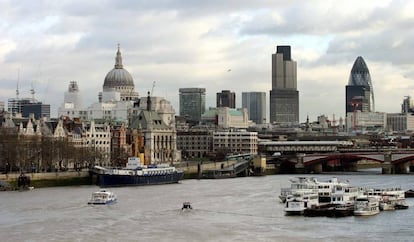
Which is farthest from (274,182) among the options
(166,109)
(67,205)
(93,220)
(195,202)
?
(166,109)

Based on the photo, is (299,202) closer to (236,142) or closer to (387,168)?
(387,168)

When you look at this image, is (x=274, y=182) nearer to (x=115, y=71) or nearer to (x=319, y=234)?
(x=319, y=234)

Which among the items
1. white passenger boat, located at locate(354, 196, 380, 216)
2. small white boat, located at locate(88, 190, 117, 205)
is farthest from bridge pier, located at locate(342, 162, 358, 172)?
white passenger boat, located at locate(354, 196, 380, 216)

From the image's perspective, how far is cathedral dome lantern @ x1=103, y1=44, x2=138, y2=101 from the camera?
197 m

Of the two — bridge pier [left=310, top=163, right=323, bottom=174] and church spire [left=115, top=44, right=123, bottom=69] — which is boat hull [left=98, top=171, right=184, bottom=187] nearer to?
bridge pier [left=310, top=163, right=323, bottom=174]

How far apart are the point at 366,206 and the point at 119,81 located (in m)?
134

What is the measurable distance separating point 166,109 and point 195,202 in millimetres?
107244

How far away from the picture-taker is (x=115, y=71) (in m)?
199

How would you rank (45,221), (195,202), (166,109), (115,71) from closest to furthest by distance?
1. (45,221)
2. (195,202)
3. (166,109)
4. (115,71)

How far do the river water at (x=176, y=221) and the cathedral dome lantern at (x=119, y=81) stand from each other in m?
112

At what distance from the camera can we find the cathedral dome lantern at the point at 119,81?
197250mm

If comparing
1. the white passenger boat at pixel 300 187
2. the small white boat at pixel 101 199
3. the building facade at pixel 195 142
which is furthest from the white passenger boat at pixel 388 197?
the building facade at pixel 195 142

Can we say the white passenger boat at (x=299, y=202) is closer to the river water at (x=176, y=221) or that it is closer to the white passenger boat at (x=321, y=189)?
the river water at (x=176, y=221)

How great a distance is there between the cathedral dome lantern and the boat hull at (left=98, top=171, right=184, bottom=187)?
92.7m
